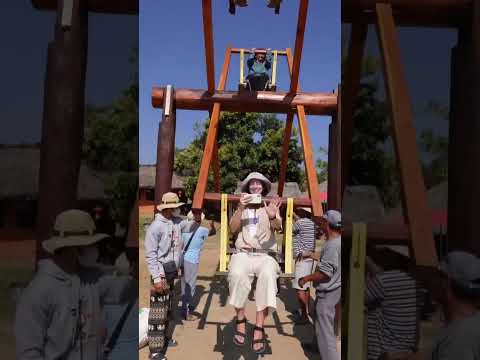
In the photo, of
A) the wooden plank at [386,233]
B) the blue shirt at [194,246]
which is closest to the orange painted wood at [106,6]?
the wooden plank at [386,233]

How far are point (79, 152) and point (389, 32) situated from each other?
1193 mm

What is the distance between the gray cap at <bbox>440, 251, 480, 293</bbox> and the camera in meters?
1.35

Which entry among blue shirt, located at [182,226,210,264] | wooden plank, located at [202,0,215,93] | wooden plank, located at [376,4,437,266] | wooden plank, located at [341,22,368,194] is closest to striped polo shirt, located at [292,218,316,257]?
blue shirt, located at [182,226,210,264]

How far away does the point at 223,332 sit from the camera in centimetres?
427

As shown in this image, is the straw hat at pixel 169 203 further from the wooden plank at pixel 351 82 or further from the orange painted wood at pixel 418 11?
the orange painted wood at pixel 418 11

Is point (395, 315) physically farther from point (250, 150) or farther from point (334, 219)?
point (250, 150)

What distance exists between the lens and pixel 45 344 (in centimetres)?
152

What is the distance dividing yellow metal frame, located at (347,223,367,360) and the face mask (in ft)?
2.95

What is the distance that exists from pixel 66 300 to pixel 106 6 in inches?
42.4

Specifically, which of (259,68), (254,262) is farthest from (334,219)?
(259,68)

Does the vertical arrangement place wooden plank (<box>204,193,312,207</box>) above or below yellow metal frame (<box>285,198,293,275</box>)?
above

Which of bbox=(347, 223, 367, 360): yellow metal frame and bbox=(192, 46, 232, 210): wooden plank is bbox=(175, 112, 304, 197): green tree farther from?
bbox=(347, 223, 367, 360): yellow metal frame

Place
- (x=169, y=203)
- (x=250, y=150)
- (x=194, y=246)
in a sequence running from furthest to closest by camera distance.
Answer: (x=250, y=150) → (x=194, y=246) → (x=169, y=203)

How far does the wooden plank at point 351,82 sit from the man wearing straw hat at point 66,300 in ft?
3.05
